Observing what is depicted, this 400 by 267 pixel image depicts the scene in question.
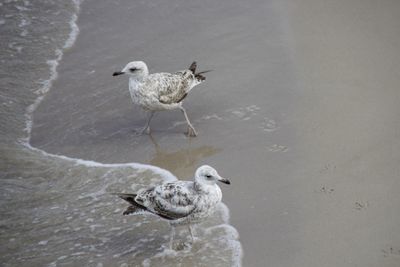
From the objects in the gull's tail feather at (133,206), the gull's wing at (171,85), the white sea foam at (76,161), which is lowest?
the white sea foam at (76,161)

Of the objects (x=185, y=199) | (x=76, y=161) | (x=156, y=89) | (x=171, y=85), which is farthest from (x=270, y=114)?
(x=76, y=161)

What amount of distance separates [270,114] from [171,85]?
124 centimetres

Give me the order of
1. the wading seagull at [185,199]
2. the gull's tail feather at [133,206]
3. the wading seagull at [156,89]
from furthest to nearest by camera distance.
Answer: the wading seagull at [156,89] < the gull's tail feather at [133,206] < the wading seagull at [185,199]

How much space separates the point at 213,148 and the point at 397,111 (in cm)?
208

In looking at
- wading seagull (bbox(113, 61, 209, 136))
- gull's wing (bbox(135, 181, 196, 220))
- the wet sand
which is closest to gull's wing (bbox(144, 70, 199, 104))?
wading seagull (bbox(113, 61, 209, 136))

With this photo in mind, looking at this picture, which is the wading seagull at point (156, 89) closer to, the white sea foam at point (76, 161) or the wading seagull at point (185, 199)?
the white sea foam at point (76, 161)

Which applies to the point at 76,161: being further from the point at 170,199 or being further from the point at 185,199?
the point at 185,199

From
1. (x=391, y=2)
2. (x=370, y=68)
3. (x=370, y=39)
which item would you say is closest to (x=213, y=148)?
(x=370, y=68)

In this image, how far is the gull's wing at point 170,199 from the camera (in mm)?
6113

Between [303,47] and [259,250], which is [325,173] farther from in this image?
[303,47]

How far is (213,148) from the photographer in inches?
302

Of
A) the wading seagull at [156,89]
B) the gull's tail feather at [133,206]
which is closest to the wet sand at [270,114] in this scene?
the wading seagull at [156,89]

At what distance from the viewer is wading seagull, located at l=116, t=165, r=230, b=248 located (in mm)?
6074

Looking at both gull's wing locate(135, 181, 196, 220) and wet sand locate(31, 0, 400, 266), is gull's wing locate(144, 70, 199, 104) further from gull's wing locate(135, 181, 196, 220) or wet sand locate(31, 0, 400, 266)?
gull's wing locate(135, 181, 196, 220)
